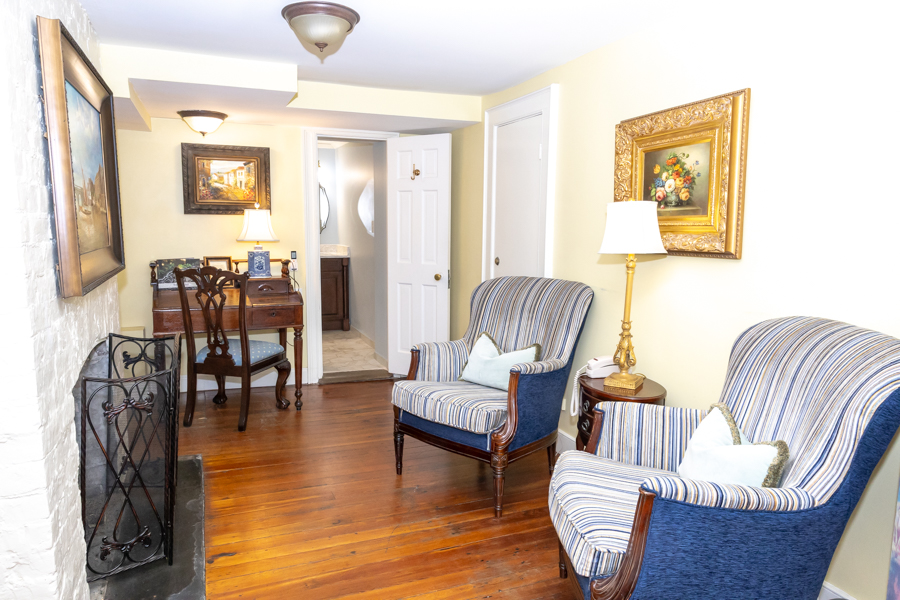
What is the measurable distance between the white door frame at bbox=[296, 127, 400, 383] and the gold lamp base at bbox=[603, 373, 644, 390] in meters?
2.85

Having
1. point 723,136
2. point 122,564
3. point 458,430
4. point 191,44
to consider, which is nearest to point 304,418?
point 458,430

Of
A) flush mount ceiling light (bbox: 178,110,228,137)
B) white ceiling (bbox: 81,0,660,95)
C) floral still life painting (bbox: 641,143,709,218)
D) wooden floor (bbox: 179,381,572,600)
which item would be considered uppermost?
white ceiling (bbox: 81,0,660,95)

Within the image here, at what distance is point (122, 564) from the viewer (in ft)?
6.96

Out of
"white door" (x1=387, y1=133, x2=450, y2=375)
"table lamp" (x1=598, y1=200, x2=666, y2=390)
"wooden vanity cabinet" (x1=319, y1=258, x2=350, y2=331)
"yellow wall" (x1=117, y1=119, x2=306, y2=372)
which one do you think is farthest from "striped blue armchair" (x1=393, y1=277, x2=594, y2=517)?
"wooden vanity cabinet" (x1=319, y1=258, x2=350, y2=331)

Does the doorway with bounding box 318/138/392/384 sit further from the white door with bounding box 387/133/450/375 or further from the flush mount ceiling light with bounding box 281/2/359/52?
the flush mount ceiling light with bounding box 281/2/359/52

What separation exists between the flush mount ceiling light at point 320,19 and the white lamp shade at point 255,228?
1.95 meters

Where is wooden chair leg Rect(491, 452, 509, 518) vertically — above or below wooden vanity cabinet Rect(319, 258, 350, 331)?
below

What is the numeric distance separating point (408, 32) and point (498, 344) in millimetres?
1698

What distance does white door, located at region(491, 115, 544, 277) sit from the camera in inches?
145

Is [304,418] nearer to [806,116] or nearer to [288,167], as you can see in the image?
[288,167]

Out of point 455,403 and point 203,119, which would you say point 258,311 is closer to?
point 203,119

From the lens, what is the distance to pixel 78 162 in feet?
6.64

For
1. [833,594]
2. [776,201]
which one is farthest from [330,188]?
[833,594]

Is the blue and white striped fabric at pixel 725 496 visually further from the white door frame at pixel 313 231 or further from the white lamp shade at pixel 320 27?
the white door frame at pixel 313 231
